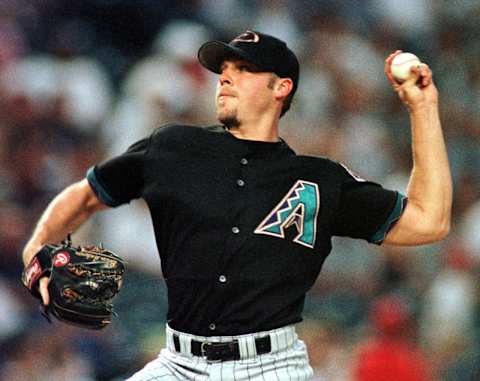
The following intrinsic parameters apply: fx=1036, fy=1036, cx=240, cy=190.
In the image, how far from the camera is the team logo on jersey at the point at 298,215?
11.4 ft

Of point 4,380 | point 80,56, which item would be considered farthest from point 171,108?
point 4,380

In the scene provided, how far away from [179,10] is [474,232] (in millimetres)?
2667

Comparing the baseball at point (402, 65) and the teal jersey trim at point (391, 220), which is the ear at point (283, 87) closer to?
the baseball at point (402, 65)

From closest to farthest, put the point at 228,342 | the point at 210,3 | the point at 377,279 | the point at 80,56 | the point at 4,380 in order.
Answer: the point at 228,342 → the point at 4,380 → the point at 377,279 → the point at 80,56 → the point at 210,3

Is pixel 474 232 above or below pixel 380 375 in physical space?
above

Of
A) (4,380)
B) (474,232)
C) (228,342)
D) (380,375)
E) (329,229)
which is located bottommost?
(4,380)

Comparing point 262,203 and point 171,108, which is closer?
point 262,203

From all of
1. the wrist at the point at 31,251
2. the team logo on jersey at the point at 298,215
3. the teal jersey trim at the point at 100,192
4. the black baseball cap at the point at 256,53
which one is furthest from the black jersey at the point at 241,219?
the wrist at the point at 31,251

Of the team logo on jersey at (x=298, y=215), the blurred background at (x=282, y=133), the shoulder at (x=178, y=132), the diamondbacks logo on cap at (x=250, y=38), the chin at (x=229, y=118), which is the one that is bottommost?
the blurred background at (x=282, y=133)

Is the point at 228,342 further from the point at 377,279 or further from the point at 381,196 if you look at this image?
the point at 377,279

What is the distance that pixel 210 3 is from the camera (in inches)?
303

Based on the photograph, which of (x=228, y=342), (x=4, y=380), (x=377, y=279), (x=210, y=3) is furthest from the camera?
(x=210, y=3)

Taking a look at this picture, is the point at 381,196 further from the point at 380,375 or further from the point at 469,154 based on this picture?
the point at 469,154

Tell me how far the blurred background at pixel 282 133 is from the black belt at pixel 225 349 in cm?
258
